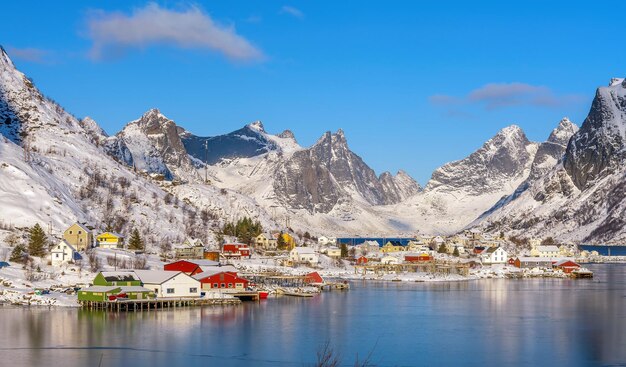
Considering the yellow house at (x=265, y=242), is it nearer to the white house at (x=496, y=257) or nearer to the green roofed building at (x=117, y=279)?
the white house at (x=496, y=257)

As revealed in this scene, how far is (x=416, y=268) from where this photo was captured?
14125 centimetres

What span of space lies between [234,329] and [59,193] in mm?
56467

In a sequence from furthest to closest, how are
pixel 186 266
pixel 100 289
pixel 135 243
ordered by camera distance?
1. pixel 135 243
2. pixel 186 266
3. pixel 100 289

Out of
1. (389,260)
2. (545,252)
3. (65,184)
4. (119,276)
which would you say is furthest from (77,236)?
(545,252)

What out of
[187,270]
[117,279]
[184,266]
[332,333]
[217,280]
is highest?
[184,266]

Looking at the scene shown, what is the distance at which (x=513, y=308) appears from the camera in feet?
257

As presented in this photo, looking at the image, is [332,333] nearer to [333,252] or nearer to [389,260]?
[389,260]

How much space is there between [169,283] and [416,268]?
71556 mm

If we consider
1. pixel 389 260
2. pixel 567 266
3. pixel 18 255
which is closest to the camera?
pixel 18 255

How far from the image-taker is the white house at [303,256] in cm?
12544

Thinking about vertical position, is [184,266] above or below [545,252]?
above

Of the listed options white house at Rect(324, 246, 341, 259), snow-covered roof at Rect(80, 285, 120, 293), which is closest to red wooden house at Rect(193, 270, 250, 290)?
snow-covered roof at Rect(80, 285, 120, 293)

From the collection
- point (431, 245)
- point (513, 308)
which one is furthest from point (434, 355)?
point (431, 245)

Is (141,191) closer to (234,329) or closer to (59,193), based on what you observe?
(59,193)
